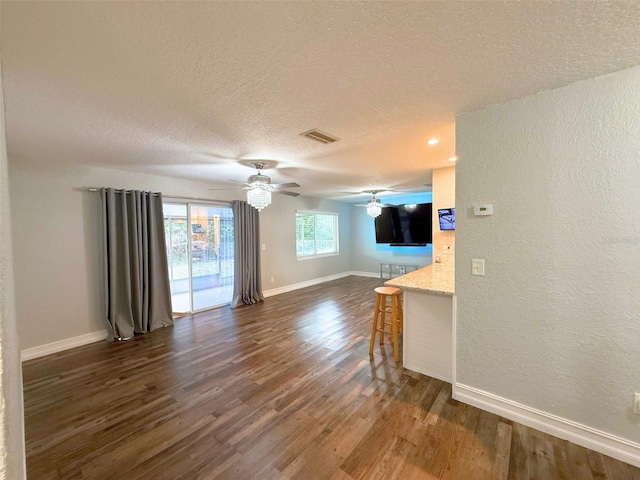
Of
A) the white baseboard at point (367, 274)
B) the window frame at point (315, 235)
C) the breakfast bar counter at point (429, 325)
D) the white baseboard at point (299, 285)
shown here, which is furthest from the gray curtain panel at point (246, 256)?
the white baseboard at point (367, 274)

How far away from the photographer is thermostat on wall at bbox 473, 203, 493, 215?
2064 millimetres

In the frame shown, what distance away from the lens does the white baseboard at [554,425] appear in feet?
5.44

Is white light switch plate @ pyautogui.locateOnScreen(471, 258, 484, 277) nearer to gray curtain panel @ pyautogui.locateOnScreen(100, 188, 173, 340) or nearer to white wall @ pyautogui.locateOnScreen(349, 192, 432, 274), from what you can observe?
gray curtain panel @ pyautogui.locateOnScreen(100, 188, 173, 340)

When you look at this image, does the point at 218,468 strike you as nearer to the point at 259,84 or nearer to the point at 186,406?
the point at 186,406

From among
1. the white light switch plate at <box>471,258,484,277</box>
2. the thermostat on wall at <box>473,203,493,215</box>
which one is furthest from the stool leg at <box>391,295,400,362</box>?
the thermostat on wall at <box>473,203,493,215</box>

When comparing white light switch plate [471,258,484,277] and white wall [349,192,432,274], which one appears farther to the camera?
white wall [349,192,432,274]

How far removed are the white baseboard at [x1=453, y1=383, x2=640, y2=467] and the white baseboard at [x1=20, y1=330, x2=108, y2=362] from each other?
4425 millimetres

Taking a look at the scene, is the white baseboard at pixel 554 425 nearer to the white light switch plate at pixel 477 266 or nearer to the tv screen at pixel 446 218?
the white light switch plate at pixel 477 266

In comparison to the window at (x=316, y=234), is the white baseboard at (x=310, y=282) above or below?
below

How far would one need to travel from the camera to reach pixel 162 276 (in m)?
4.20

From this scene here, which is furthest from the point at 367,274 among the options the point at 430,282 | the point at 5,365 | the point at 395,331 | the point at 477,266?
the point at 5,365

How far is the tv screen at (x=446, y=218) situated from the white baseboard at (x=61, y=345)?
16.4 feet

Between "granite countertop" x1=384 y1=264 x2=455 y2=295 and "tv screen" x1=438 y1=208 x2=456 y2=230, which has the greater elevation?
"tv screen" x1=438 y1=208 x2=456 y2=230

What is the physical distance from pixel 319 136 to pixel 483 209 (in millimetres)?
1562
